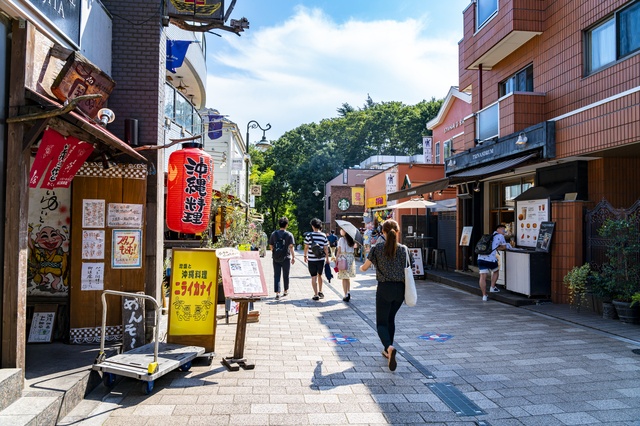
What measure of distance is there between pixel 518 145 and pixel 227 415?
31.6 feet

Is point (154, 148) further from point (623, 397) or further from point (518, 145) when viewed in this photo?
point (518, 145)

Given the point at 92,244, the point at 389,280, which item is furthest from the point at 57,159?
the point at 389,280

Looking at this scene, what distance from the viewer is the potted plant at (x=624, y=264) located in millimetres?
7465

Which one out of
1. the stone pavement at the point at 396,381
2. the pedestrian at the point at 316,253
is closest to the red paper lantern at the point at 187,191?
the stone pavement at the point at 396,381

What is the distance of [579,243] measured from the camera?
9203 millimetres

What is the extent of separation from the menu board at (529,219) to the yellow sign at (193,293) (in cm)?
837

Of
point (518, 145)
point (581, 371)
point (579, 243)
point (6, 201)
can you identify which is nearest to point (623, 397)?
point (581, 371)

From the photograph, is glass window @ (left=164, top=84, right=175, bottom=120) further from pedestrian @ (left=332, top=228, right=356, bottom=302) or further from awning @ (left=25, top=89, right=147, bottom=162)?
awning @ (left=25, top=89, right=147, bottom=162)

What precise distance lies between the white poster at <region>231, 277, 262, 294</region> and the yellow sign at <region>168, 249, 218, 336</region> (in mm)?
536

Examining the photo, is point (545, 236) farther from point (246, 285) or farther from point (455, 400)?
point (246, 285)

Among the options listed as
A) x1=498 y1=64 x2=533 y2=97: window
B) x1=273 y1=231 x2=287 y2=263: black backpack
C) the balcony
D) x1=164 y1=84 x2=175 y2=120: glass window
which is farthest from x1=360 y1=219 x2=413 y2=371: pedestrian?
x1=498 y1=64 x2=533 y2=97: window

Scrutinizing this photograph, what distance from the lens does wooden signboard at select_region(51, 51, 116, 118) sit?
15.7ft

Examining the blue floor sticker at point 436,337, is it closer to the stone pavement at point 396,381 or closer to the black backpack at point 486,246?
the stone pavement at point 396,381

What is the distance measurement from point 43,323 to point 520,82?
12.9 m
